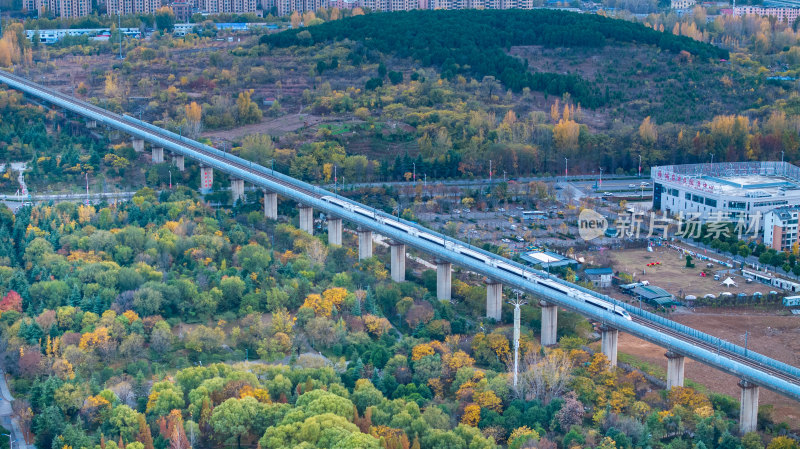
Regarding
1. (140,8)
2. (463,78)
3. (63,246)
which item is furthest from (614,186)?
(140,8)

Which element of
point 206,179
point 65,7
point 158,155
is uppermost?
point 65,7

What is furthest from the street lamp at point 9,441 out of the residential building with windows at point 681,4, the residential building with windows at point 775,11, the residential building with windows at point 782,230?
the residential building with windows at point 681,4

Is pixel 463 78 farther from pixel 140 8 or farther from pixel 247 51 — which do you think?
pixel 140 8

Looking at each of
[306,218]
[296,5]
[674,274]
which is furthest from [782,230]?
[296,5]

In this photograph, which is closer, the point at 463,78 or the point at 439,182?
the point at 439,182

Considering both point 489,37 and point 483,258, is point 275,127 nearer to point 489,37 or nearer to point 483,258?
point 489,37

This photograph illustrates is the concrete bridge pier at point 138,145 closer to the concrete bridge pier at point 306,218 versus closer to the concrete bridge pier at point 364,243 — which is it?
the concrete bridge pier at point 306,218
